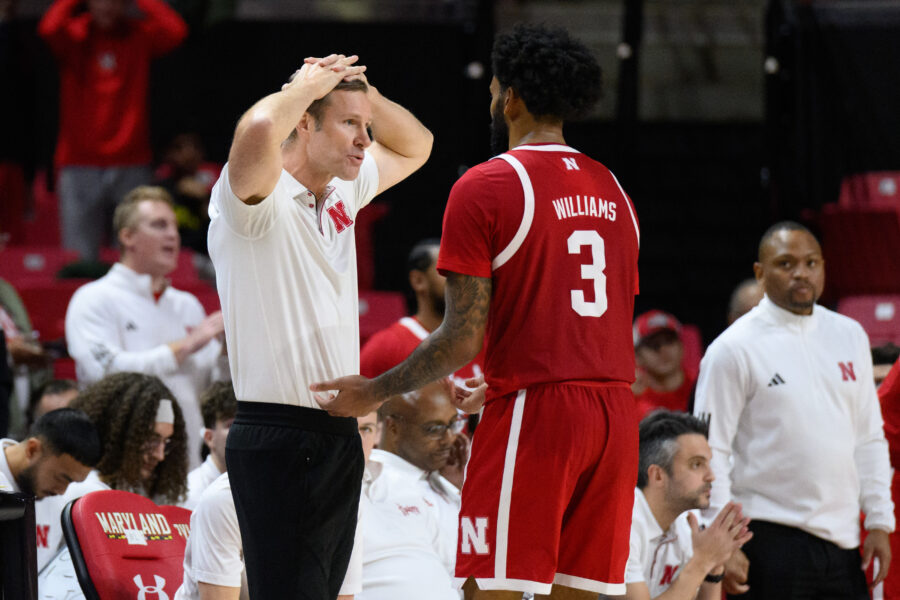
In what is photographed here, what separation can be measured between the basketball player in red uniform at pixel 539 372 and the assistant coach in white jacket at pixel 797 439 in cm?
189

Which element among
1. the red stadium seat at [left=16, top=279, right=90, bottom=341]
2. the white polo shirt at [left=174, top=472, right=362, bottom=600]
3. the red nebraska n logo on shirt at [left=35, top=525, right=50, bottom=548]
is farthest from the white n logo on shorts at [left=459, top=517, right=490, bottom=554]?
the red stadium seat at [left=16, top=279, right=90, bottom=341]

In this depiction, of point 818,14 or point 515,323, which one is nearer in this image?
point 515,323

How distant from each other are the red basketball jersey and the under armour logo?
5.36 ft

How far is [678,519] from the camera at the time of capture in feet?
17.5

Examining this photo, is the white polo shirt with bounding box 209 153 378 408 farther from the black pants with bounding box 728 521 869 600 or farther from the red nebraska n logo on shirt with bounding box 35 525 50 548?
the black pants with bounding box 728 521 869 600

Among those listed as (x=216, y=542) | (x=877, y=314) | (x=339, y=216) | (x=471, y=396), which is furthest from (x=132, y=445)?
(x=877, y=314)

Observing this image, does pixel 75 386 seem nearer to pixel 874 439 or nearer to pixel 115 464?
pixel 115 464

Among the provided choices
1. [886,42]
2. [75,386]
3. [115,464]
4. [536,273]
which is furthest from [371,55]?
[536,273]

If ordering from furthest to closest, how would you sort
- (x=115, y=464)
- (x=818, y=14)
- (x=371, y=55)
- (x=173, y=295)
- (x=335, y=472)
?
1. (x=371, y=55)
2. (x=818, y=14)
3. (x=173, y=295)
4. (x=115, y=464)
5. (x=335, y=472)

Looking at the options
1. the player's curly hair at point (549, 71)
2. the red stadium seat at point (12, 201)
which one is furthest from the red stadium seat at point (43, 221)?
the player's curly hair at point (549, 71)

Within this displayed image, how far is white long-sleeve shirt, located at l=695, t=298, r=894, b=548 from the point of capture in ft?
17.9

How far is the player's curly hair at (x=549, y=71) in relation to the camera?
3.69m

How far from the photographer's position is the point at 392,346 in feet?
22.5

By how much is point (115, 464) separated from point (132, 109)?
4.95 m
